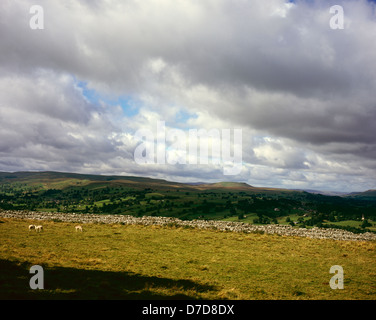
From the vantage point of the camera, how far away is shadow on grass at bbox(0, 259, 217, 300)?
13.9 metres

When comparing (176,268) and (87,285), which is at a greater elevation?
(87,285)

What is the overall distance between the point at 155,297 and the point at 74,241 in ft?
73.6

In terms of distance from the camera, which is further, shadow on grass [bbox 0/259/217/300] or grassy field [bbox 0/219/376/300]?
grassy field [bbox 0/219/376/300]

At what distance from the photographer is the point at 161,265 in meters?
22.9

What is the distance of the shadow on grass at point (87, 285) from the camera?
1391 cm

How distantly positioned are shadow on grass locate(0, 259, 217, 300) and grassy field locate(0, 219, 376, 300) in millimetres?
52

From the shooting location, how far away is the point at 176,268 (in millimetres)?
22172

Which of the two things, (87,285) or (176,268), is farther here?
(176,268)

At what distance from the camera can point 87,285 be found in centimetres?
1595

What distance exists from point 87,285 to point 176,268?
8730 mm

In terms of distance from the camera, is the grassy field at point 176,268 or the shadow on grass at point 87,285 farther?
the grassy field at point 176,268

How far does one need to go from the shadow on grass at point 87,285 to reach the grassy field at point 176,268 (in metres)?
0.05
